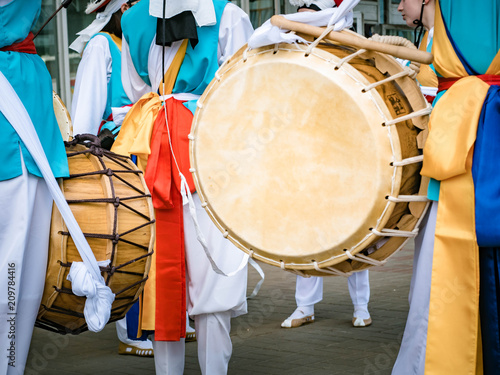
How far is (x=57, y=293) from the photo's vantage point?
276 centimetres

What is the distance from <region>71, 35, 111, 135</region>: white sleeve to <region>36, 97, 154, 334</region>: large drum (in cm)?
163

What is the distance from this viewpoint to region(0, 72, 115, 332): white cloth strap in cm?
269

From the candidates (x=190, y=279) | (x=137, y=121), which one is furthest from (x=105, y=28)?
(x=190, y=279)

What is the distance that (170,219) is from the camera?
3635 mm

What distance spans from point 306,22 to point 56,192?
1.04 m

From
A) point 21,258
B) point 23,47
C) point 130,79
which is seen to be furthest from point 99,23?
point 21,258

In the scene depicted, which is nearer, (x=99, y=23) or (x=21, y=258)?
(x=21, y=258)

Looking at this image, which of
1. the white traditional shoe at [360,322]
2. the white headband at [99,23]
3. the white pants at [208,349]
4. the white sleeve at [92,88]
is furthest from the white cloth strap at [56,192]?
the white traditional shoe at [360,322]

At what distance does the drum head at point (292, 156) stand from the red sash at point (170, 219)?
0.71 meters

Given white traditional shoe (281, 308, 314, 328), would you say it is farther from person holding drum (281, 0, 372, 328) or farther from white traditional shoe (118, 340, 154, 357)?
white traditional shoe (118, 340, 154, 357)

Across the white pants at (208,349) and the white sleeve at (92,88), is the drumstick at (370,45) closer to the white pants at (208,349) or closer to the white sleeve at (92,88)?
the white pants at (208,349)

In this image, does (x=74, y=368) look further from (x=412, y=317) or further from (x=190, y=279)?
(x=412, y=317)

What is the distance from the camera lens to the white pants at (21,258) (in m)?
2.66

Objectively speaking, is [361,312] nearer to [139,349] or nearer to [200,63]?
[139,349]
